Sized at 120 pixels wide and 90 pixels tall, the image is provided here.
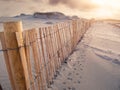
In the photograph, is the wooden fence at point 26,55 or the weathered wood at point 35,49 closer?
the wooden fence at point 26,55

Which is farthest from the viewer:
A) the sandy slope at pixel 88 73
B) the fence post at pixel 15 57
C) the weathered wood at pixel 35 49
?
the sandy slope at pixel 88 73

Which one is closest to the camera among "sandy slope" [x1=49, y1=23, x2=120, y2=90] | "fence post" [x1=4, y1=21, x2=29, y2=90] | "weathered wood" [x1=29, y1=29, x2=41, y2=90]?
"fence post" [x1=4, y1=21, x2=29, y2=90]

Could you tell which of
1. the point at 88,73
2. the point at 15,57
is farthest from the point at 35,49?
the point at 88,73

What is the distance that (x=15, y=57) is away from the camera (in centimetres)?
324

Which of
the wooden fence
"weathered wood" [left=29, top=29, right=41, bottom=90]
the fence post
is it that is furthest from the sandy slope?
the fence post

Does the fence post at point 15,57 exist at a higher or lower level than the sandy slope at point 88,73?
higher

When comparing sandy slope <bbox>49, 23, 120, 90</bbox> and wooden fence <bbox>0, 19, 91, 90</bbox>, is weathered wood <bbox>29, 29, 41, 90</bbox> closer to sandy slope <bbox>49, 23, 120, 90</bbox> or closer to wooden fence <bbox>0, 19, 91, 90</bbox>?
wooden fence <bbox>0, 19, 91, 90</bbox>

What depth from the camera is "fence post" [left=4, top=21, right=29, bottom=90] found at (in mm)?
3150

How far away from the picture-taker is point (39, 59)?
425 centimetres

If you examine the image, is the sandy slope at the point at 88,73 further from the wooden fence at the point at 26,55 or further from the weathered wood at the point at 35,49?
the weathered wood at the point at 35,49

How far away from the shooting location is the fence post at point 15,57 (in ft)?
10.3

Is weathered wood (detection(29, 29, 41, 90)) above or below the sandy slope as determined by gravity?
above

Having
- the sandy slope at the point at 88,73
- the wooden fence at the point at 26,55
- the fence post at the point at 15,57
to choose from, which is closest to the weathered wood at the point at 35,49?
the wooden fence at the point at 26,55

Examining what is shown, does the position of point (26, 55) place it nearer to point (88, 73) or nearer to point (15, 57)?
point (15, 57)
